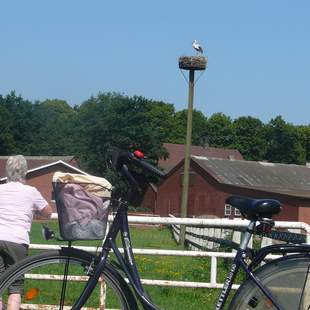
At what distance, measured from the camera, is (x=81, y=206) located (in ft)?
14.8

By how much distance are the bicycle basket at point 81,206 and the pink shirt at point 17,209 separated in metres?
1.19

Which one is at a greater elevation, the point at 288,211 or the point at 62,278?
the point at 62,278

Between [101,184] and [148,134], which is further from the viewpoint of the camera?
[148,134]

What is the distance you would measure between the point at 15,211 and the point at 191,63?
3873cm

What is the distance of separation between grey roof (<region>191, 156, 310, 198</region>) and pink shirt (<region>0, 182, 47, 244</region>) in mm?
61188

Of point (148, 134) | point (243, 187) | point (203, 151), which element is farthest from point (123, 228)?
point (203, 151)

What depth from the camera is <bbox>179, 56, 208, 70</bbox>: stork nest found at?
144 feet

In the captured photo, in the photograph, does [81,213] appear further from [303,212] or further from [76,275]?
[303,212]

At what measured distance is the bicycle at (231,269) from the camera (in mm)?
4371

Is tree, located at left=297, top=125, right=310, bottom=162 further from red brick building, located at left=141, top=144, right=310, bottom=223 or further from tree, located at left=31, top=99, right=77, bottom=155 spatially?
red brick building, located at left=141, top=144, right=310, bottom=223

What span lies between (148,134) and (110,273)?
77.7 meters

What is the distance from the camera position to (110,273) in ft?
14.6

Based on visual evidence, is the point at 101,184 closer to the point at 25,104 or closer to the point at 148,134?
the point at 148,134

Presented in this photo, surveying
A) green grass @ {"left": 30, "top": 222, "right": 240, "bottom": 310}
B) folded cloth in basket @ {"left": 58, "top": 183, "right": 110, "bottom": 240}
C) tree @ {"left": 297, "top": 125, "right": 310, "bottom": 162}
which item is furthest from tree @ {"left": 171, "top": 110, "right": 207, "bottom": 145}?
folded cloth in basket @ {"left": 58, "top": 183, "right": 110, "bottom": 240}
